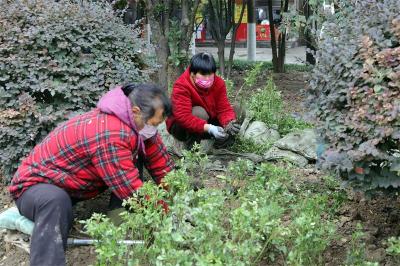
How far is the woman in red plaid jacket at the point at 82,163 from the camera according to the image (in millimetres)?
2928

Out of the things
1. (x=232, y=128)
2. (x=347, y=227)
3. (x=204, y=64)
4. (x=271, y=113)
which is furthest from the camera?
(x=271, y=113)

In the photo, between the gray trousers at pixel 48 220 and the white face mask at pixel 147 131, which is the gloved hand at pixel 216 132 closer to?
the white face mask at pixel 147 131

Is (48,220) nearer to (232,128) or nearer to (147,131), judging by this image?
(147,131)

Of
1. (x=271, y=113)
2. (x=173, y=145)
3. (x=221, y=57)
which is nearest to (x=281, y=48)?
(x=221, y=57)

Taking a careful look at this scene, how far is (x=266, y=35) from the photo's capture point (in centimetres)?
2248

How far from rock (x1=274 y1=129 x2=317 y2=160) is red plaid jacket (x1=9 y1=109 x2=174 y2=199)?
6.95 feet

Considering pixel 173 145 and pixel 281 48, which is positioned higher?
pixel 281 48

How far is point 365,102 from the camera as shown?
2.59 metres

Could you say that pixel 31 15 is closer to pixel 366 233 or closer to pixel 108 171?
pixel 108 171

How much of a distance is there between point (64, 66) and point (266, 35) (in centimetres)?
1910

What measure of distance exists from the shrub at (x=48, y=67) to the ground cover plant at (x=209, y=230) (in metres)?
1.35

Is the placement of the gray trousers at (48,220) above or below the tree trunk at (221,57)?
A: below

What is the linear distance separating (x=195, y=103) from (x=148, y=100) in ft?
5.58

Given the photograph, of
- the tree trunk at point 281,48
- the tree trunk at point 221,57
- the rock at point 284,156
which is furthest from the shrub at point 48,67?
the tree trunk at point 281,48
